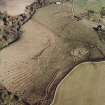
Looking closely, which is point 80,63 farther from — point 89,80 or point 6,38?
point 6,38

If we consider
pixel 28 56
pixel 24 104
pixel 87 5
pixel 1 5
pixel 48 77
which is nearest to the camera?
pixel 24 104

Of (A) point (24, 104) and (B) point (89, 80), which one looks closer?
(A) point (24, 104)

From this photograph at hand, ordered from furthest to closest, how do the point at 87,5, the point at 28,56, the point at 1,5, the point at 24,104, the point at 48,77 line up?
the point at 87,5 < the point at 1,5 < the point at 28,56 < the point at 48,77 < the point at 24,104

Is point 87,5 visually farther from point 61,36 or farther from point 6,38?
point 6,38

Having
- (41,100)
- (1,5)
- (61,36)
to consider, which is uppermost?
(1,5)

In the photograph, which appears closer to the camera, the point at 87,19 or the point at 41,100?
the point at 41,100

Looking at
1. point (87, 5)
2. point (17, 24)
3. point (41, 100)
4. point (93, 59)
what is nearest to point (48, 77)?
point (41, 100)

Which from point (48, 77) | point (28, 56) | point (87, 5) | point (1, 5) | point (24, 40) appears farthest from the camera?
point (87, 5)

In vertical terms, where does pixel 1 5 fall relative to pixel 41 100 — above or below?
above

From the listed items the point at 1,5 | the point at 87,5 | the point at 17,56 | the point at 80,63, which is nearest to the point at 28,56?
the point at 17,56
